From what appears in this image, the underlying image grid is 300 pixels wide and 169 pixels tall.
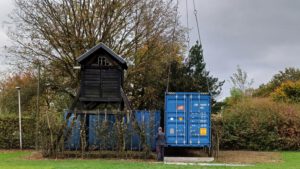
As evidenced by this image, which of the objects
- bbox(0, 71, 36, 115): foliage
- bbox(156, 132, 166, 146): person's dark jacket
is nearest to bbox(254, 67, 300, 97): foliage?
bbox(0, 71, 36, 115): foliage

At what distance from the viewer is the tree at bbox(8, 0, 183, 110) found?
1040 inches

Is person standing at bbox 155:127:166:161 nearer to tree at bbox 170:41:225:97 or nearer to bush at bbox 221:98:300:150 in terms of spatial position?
tree at bbox 170:41:225:97

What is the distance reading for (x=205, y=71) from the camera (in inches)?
1070

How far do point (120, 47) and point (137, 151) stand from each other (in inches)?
402

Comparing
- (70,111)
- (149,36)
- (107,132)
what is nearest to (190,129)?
(107,132)

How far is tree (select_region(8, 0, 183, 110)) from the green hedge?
3.59 m

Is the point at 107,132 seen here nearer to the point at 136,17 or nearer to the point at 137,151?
the point at 137,151

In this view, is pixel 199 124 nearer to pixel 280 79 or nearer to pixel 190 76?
pixel 190 76

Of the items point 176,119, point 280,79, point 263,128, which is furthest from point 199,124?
point 280,79

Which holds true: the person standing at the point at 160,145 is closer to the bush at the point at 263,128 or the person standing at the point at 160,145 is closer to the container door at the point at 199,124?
the container door at the point at 199,124

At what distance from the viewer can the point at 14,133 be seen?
2472cm

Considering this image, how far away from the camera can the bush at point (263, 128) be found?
24.7 m

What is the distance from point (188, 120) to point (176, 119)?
51 cm

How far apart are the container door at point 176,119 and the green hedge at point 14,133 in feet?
29.7
